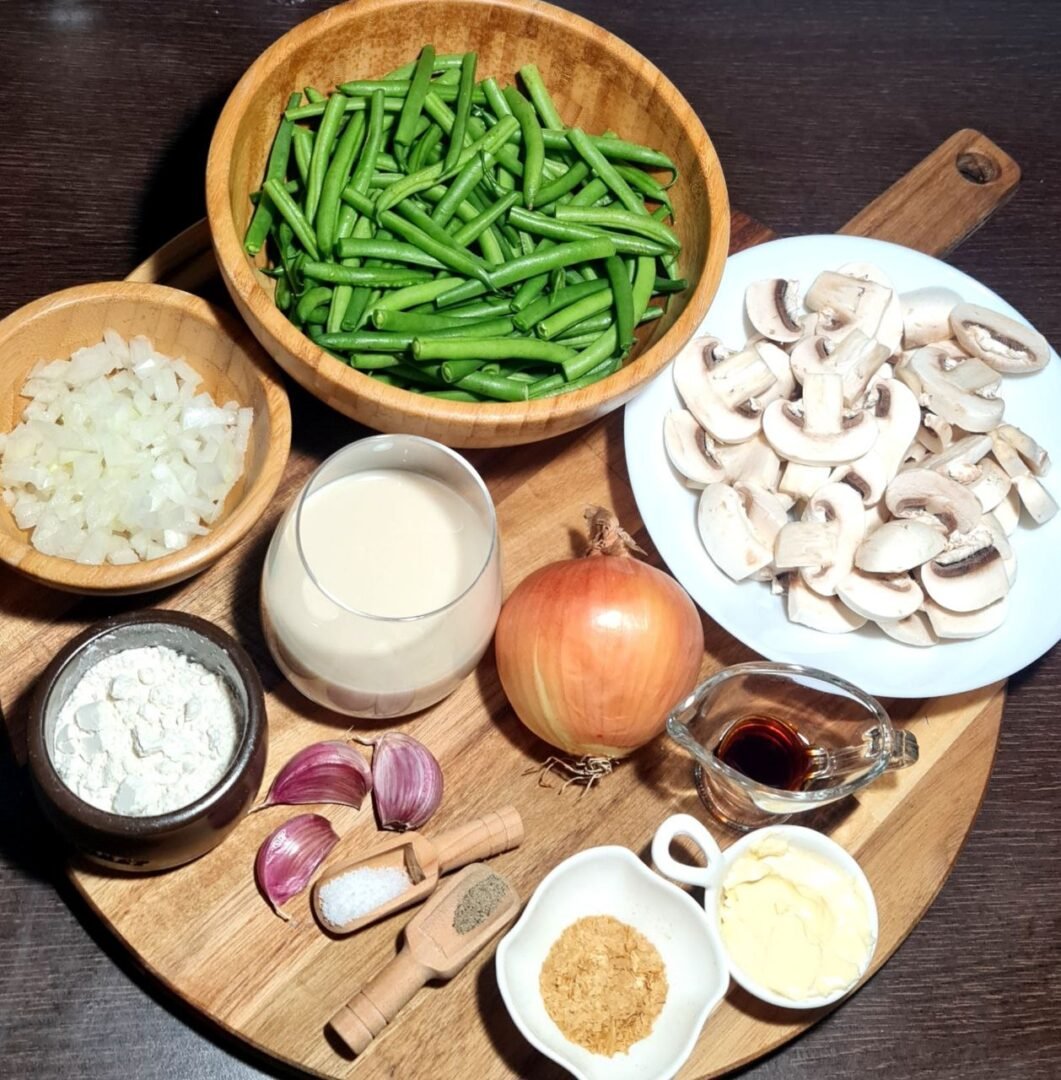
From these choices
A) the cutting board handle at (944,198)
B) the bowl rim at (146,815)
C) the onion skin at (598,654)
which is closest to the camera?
the bowl rim at (146,815)

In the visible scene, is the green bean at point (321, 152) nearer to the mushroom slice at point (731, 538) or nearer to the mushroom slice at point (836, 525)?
the mushroom slice at point (731, 538)

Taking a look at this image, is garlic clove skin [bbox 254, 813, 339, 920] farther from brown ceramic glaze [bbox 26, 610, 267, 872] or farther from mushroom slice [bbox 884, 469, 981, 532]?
mushroom slice [bbox 884, 469, 981, 532]

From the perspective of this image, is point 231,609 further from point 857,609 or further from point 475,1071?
point 857,609

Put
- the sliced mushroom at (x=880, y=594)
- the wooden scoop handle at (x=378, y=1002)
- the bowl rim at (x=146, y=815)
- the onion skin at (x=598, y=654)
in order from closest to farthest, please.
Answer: the bowl rim at (x=146, y=815) < the wooden scoop handle at (x=378, y=1002) < the onion skin at (x=598, y=654) < the sliced mushroom at (x=880, y=594)

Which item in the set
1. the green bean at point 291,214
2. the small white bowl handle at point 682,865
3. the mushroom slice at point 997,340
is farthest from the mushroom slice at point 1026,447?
the green bean at point 291,214

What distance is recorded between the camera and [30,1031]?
1.89 metres

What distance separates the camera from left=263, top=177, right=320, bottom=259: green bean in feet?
5.75

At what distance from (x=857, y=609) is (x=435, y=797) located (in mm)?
605

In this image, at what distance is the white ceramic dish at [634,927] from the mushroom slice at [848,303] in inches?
32.0

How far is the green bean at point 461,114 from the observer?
5.90ft

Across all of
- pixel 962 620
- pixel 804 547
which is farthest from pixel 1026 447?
pixel 804 547

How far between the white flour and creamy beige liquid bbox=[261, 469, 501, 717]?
0.12 m

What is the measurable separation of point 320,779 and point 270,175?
2.70 feet

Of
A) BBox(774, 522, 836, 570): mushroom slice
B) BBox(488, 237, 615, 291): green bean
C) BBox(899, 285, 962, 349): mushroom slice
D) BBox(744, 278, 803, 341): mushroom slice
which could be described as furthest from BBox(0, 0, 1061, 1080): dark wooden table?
BBox(488, 237, 615, 291): green bean
